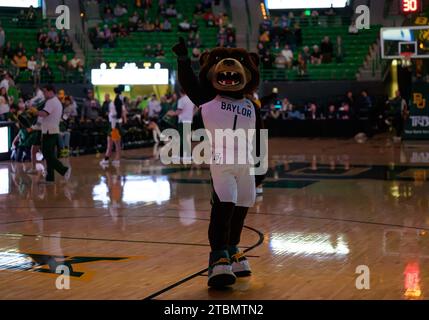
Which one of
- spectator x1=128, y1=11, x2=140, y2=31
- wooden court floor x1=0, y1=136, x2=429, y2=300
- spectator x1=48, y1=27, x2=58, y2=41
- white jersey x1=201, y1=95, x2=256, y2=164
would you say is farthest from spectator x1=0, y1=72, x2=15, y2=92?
white jersey x1=201, y1=95, x2=256, y2=164

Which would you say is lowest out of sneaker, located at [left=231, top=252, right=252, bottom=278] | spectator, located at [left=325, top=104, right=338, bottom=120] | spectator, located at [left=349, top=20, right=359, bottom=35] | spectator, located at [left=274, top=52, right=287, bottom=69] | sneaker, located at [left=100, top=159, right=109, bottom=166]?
sneaker, located at [left=100, top=159, right=109, bottom=166]

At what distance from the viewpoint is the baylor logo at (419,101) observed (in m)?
27.5

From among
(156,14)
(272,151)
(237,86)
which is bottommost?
(272,151)

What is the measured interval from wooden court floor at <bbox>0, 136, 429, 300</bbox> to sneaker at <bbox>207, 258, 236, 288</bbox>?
0.10 metres

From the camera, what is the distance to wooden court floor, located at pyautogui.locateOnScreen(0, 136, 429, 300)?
716cm

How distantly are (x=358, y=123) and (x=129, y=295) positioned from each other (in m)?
24.8

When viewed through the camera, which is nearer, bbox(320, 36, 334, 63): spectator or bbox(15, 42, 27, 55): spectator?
bbox(15, 42, 27, 55): spectator

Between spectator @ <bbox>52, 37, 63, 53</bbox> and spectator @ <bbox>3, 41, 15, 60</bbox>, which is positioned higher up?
spectator @ <bbox>52, 37, 63, 53</bbox>

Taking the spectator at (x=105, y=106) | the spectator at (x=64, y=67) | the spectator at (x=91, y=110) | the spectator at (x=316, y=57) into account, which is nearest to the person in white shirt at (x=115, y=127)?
the spectator at (x=105, y=106)

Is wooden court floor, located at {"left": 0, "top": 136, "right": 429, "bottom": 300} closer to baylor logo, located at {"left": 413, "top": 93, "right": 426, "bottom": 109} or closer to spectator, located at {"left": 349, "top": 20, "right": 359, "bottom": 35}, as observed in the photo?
baylor logo, located at {"left": 413, "top": 93, "right": 426, "bottom": 109}

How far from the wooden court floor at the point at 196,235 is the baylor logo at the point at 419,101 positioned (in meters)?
10.1
